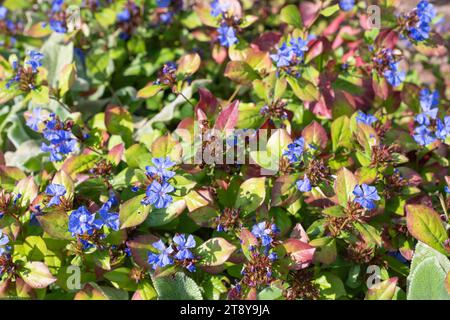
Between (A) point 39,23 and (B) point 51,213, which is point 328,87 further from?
(A) point 39,23

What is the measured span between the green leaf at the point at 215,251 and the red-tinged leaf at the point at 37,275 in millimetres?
533

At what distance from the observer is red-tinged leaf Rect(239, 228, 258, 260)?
1854mm

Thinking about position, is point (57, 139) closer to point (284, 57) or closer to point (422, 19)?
point (284, 57)

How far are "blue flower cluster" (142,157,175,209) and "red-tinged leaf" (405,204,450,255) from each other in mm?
848

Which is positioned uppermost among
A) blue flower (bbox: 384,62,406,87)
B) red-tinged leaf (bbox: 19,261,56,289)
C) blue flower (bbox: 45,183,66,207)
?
blue flower (bbox: 384,62,406,87)

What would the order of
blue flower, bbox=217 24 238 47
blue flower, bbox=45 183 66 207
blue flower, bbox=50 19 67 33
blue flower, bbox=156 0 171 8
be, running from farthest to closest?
blue flower, bbox=156 0 171 8 < blue flower, bbox=50 19 67 33 < blue flower, bbox=217 24 238 47 < blue flower, bbox=45 183 66 207

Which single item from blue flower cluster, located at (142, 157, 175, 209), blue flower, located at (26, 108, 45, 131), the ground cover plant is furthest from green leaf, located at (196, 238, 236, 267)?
blue flower, located at (26, 108, 45, 131)

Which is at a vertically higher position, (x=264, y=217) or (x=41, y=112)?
(x=41, y=112)

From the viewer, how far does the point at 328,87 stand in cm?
249

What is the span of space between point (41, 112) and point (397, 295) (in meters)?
1.60

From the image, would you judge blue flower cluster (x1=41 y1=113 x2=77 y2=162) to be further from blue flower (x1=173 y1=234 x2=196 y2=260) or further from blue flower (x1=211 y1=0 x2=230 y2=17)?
blue flower (x1=211 y1=0 x2=230 y2=17)

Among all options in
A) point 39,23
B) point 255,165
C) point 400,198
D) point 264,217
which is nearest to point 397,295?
point 400,198

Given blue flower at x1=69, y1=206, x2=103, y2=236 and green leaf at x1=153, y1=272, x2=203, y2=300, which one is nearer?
blue flower at x1=69, y1=206, x2=103, y2=236

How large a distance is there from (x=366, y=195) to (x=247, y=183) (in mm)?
453
